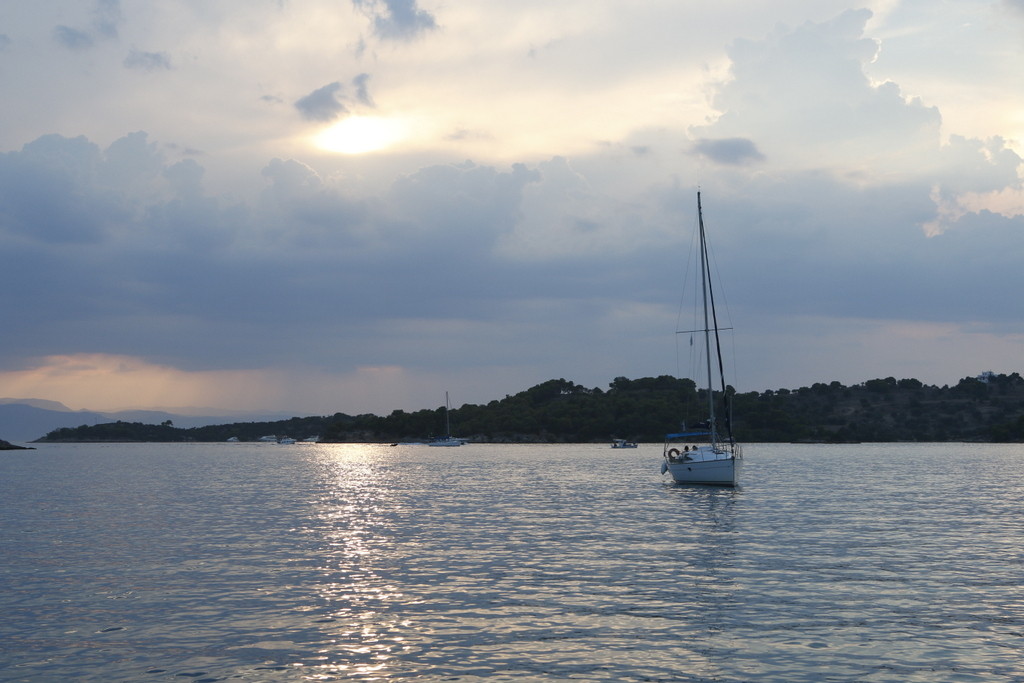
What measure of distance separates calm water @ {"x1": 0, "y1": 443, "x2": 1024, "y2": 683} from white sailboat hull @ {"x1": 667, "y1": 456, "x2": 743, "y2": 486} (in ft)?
38.3

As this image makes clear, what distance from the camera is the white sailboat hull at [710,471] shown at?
7856cm

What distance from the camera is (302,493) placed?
89.1 metres

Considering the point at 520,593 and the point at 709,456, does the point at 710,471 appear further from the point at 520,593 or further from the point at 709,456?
the point at 520,593

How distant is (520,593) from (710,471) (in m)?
51.5

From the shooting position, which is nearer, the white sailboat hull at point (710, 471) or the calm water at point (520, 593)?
the calm water at point (520, 593)

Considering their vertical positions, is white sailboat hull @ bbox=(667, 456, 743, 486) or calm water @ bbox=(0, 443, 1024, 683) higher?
white sailboat hull @ bbox=(667, 456, 743, 486)

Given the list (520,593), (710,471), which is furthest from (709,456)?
(520,593)

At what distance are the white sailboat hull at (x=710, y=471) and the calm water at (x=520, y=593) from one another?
11677 mm

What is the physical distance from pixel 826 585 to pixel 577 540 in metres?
15.4

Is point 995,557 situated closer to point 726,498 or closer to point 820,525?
point 820,525

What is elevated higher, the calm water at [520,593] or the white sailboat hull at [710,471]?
the white sailboat hull at [710,471]

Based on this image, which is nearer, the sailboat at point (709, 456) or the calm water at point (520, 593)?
the calm water at point (520, 593)

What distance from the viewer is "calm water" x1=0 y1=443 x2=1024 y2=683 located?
73.2 feet

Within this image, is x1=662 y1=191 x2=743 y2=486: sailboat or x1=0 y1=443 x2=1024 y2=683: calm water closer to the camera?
x1=0 y1=443 x2=1024 y2=683: calm water
